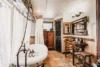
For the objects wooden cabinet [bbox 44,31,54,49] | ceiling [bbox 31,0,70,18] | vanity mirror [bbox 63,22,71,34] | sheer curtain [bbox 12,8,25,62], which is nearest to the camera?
sheer curtain [bbox 12,8,25,62]

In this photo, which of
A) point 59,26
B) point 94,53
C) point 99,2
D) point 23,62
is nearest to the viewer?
point 23,62

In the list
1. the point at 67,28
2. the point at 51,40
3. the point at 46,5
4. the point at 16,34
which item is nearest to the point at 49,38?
the point at 51,40

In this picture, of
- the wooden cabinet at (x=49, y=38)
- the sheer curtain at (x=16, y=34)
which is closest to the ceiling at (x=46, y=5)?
the sheer curtain at (x=16, y=34)

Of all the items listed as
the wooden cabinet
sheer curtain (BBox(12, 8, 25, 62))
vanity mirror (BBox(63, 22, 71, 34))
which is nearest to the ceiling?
sheer curtain (BBox(12, 8, 25, 62))

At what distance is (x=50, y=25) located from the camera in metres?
8.18

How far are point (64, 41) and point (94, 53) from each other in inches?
109

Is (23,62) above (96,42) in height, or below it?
Result: below

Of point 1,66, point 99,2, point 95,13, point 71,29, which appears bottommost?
point 1,66

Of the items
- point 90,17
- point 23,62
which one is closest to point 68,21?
point 90,17

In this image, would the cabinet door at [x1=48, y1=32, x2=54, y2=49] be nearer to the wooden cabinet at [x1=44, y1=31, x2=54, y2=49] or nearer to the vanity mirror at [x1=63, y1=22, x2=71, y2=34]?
the wooden cabinet at [x1=44, y1=31, x2=54, y2=49]

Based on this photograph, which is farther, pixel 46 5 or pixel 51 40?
pixel 51 40

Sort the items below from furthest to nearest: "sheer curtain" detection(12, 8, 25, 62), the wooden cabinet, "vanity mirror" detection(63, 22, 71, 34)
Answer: the wooden cabinet → "vanity mirror" detection(63, 22, 71, 34) → "sheer curtain" detection(12, 8, 25, 62)

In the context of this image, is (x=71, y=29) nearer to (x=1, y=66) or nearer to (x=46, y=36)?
(x=46, y=36)

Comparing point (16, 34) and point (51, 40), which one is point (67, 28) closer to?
point (51, 40)
